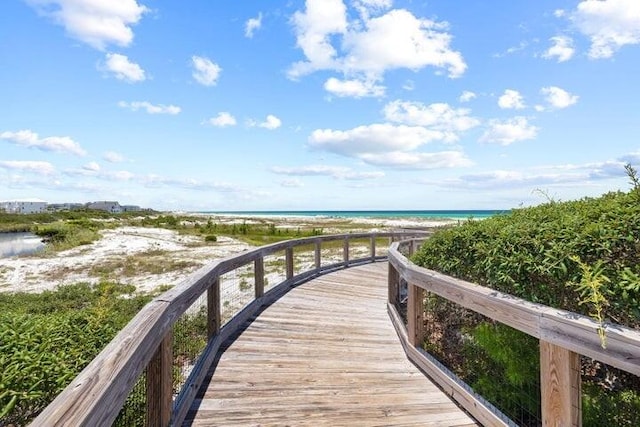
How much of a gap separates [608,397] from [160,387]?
3.11 metres

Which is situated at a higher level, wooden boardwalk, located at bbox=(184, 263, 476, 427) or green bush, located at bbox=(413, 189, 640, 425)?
green bush, located at bbox=(413, 189, 640, 425)

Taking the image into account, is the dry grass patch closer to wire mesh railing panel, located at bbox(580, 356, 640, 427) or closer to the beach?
the beach

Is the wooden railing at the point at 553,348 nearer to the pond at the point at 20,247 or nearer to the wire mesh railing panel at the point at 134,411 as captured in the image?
the wire mesh railing panel at the point at 134,411

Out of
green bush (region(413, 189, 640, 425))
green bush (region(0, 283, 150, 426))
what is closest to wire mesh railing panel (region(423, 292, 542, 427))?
green bush (region(413, 189, 640, 425))

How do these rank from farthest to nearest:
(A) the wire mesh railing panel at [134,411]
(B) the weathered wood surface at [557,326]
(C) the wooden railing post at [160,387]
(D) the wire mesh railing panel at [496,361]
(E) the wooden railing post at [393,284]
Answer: (E) the wooden railing post at [393,284], (A) the wire mesh railing panel at [134,411], (D) the wire mesh railing panel at [496,361], (C) the wooden railing post at [160,387], (B) the weathered wood surface at [557,326]

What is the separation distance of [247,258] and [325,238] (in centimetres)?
397

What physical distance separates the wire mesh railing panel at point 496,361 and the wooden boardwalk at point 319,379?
0.31 m

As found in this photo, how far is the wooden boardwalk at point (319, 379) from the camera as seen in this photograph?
9.76 feet

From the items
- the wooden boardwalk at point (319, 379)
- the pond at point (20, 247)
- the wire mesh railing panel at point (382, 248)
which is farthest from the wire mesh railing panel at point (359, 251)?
the pond at point (20, 247)

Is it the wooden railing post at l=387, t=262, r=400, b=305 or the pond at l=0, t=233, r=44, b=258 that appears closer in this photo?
the wooden railing post at l=387, t=262, r=400, b=305

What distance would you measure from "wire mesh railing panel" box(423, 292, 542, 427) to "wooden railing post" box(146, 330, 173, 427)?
239cm

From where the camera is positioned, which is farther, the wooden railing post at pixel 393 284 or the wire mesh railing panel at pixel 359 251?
the wire mesh railing panel at pixel 359 251

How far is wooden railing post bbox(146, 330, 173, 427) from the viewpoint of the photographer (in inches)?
96.9

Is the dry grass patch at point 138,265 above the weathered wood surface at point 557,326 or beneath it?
beneath
